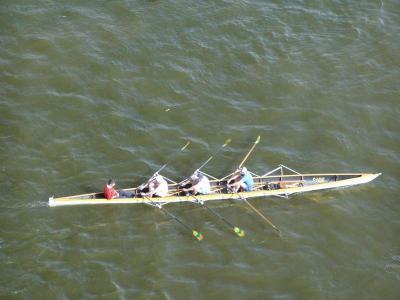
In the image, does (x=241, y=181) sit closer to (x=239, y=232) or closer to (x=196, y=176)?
(x=196, y=176)

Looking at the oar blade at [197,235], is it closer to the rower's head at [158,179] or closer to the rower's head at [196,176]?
the rower's head at [196,176]

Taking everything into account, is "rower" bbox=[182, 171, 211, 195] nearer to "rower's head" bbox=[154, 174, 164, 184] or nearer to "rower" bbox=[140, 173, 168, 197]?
"rower" bbox=[140, 173, 168, 197]

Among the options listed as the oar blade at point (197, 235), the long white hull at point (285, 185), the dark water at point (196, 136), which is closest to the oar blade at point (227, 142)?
the dark water at point (196, 136)

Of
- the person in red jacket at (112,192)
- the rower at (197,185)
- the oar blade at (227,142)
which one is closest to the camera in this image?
the person in red jacket at (112,192)

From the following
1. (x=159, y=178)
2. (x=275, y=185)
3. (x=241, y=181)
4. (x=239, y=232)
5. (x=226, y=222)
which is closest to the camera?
(x=239, y=232)

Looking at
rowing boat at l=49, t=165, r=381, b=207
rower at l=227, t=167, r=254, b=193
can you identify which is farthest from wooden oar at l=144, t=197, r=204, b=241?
rower at l=227, t=167, r=254, b=193

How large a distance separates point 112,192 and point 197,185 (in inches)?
149

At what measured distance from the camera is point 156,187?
26672mm

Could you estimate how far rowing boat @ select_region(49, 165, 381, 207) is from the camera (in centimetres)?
2702

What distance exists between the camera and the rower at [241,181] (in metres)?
27.5

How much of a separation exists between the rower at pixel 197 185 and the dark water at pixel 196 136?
2.78 ft

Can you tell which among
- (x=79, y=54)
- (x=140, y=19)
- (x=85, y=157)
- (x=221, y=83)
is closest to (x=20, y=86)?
(x=79, y=54)

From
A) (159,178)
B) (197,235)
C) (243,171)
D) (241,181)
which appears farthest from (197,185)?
(197,235)

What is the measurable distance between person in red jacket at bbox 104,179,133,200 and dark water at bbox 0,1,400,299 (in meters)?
0.63
